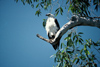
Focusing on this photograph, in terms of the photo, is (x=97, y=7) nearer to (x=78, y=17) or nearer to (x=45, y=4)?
(x=78, y=17)

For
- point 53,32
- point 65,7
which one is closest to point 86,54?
point 65,7

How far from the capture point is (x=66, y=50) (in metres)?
2.08

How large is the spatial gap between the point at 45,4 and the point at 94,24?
1.75m

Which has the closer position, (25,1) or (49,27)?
(25,1)

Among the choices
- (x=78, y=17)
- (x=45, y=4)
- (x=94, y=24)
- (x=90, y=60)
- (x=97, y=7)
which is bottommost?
(x=90, y=60)

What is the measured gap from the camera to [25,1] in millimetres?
3180

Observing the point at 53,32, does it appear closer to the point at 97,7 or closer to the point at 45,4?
the point at 45,4

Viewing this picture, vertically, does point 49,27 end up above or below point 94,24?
above

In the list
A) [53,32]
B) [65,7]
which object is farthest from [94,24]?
[53,32]

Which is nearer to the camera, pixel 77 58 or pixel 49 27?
pixel 77 58

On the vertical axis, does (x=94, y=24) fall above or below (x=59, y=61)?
above

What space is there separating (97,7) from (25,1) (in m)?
2.12

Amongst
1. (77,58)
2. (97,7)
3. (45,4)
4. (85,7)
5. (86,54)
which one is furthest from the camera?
(45,4)

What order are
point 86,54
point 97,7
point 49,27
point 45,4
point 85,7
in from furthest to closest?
point 49,27
point 45,4
point 85,7
point 97,7
point 86,54
